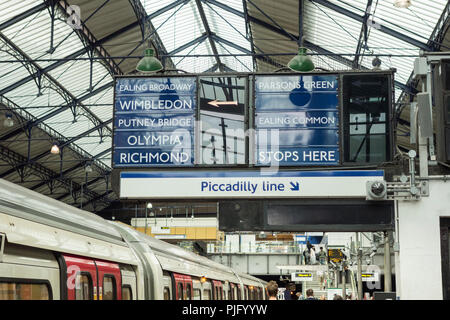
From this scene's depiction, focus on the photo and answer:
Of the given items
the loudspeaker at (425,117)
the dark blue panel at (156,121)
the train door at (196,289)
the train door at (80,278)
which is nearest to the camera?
the train door at (80,278)

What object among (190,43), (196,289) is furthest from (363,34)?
(196,289)

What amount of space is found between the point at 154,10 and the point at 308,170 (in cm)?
1870

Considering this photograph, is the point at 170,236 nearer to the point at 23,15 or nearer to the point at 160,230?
the point at 160,230

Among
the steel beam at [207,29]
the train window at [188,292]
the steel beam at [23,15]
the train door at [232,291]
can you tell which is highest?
the steel beam at [207,29]

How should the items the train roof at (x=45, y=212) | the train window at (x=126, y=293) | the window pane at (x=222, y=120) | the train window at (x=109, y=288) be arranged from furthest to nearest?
the window pane at (x=222, y=120) < the train window at (x=126, y=293) < the train window at (x=109, y=288) < the train roof at (x=45, y=212)

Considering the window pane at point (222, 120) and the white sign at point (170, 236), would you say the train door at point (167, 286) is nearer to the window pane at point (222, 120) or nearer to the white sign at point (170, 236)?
the window pane at point (222, 120)

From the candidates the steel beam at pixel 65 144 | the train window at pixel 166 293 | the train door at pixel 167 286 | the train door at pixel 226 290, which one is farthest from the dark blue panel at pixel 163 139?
the steel beam at pixel 65 144

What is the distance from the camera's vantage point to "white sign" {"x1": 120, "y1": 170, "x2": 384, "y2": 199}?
817 centimetres

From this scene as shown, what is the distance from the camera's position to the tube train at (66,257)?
164 inches

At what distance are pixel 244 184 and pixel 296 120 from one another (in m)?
1.10

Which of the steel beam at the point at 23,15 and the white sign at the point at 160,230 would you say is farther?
the white sign at the point at 160,230

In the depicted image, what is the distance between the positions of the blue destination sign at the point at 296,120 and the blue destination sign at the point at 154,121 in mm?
931

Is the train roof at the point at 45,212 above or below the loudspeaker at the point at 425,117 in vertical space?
below

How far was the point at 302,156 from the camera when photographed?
27.2ft
